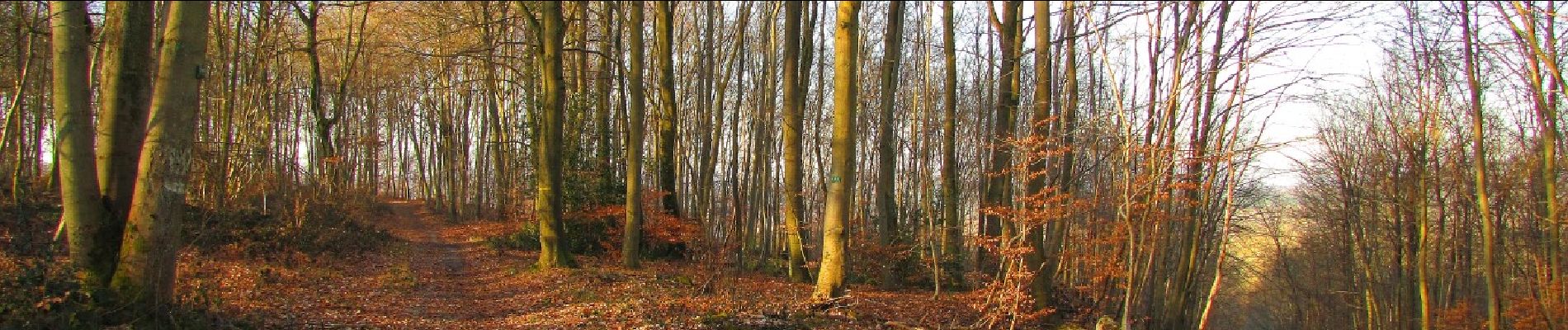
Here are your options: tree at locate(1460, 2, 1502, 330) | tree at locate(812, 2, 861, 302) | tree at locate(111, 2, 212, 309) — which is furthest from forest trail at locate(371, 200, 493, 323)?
tree at locate(1460, 2, 1502, 330)

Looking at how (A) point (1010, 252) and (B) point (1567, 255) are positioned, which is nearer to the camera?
(A) point (1010, 252)

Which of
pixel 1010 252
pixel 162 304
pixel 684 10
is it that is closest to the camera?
pixel 162 304

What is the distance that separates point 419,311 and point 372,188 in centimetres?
2245

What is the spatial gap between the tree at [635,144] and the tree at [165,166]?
262 inches

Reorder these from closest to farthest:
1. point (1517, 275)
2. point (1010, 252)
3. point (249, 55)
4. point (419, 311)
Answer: point (1010, 252) → point (419, 311) → point (249, 55) → point (1517, 275)

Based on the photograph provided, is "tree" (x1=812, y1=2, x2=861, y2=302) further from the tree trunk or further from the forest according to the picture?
the tree trunk

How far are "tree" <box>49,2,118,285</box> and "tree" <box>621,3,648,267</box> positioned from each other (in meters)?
6.77

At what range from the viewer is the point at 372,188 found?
29891 mm

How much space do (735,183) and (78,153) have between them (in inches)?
400

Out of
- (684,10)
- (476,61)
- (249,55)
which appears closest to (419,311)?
(249,55)

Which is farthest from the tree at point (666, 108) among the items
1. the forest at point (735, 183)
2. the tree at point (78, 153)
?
the tree at point (78, 153)

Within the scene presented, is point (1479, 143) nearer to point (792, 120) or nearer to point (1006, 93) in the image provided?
point (1006, 93)

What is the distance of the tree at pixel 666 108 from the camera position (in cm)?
1440

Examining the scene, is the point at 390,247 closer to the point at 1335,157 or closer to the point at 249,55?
the point at 249,55
